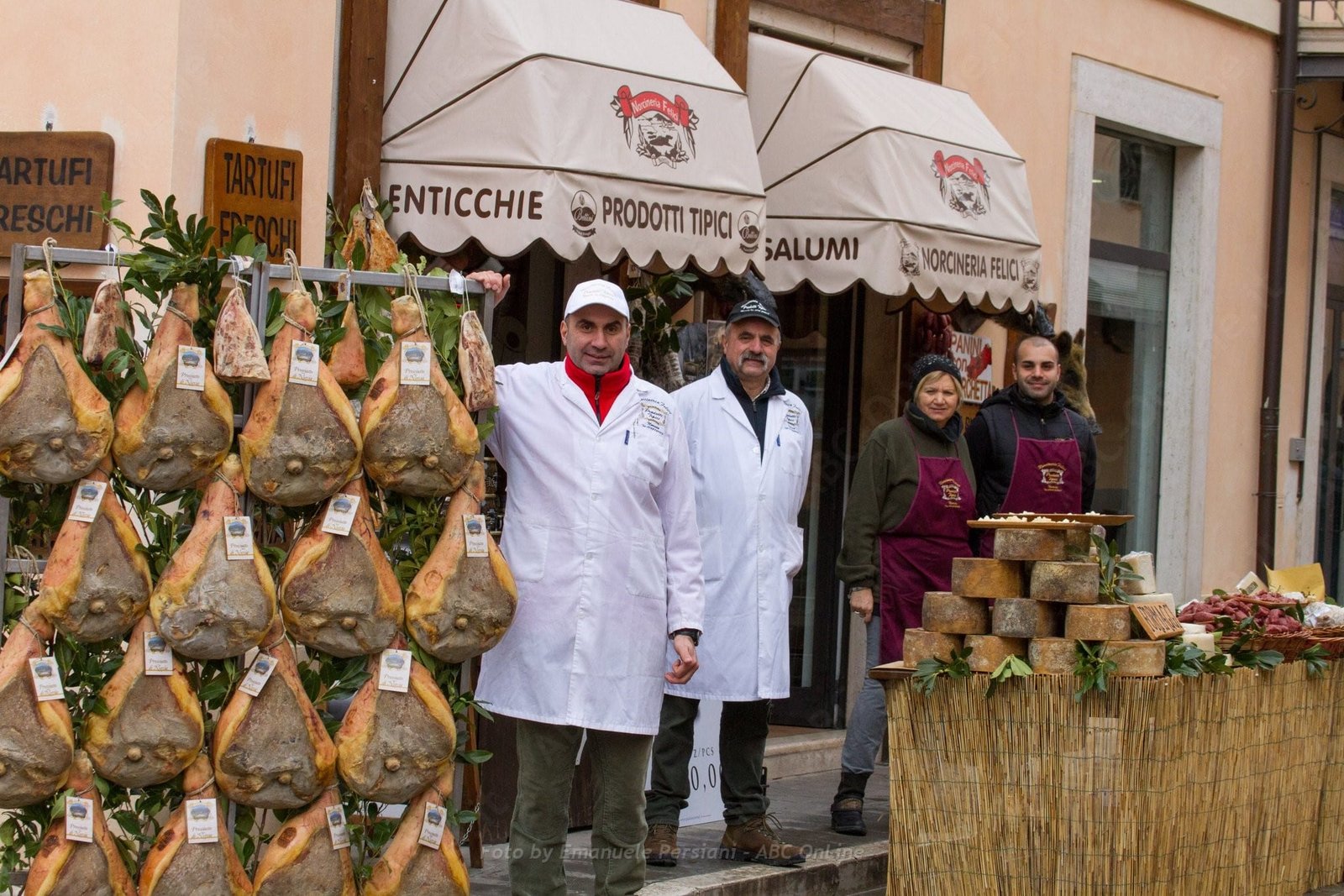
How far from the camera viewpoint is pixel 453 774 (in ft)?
16.0

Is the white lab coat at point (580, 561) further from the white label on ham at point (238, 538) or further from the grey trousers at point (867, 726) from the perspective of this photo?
the grey trousers at point (867, 726)

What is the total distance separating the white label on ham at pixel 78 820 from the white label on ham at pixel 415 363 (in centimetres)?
128

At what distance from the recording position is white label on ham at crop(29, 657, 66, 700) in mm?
4316

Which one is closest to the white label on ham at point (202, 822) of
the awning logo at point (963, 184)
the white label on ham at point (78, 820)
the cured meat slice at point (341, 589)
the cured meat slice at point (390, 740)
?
the white label on ham at point (78, 820)

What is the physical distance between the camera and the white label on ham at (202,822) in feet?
14.7

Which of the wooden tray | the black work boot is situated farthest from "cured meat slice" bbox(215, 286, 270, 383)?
the black work boot

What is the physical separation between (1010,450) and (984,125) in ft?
7.12

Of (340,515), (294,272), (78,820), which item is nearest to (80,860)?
(78,820)

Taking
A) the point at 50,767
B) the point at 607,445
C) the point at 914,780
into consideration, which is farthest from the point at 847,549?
the point at 50,767

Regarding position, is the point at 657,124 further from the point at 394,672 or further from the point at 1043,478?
the point at 394,672

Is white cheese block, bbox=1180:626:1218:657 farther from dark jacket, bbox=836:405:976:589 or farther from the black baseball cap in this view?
the black baseball cap

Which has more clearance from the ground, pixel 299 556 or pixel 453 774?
pixel 299 556

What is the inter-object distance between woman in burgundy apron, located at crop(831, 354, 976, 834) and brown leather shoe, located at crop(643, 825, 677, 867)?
38.4 inches

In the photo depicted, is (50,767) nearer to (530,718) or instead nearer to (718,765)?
(530,718)
